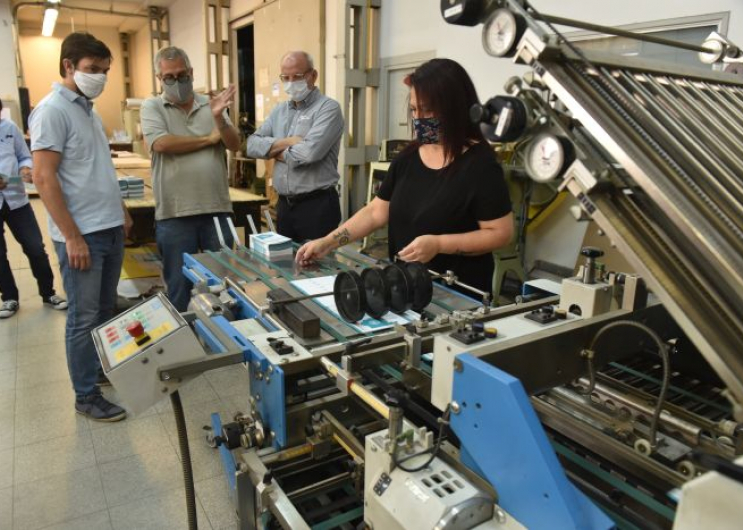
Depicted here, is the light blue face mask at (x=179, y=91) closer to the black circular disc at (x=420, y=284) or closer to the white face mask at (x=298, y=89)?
the white face mask at (x=298, y=89)

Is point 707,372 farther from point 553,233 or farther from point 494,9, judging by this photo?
point 553,233

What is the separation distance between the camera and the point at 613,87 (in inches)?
32.8

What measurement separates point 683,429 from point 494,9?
2.43ft

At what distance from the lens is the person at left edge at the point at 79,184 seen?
1972mm

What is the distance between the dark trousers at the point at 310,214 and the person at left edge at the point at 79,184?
0.94 metres

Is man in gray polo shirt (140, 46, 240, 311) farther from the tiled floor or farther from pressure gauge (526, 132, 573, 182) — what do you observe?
pressure gauge (526, 132, 573, 182)

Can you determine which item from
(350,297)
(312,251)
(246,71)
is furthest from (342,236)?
Answer: (246,71)

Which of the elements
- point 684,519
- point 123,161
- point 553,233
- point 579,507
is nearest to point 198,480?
point 579,507

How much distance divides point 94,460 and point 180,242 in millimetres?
1089

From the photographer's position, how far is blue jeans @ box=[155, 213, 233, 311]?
2.72m

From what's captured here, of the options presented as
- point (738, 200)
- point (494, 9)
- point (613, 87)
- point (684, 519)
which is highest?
point (494, 9)

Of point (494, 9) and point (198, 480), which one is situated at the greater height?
point (494, 9)

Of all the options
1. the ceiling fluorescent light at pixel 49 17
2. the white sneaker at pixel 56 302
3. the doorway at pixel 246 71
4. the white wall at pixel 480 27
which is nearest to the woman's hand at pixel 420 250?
the white wall at pixel 480 27

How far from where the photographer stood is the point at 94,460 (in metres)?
2.08
